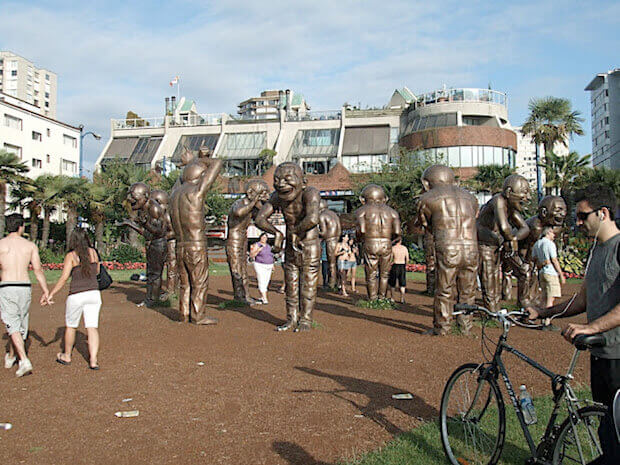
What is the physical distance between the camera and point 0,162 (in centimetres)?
2503

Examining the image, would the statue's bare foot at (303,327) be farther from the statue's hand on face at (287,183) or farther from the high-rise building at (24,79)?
the high-rise building at (24,79)

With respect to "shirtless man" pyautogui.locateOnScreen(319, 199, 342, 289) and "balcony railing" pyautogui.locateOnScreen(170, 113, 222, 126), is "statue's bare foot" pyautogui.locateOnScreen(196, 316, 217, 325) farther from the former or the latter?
"balcony railing" pyautogui.locateOnScreen(170, 113, 222, 126)

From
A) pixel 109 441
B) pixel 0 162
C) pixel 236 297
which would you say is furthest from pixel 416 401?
pixel 0 162

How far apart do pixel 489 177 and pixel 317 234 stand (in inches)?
1222

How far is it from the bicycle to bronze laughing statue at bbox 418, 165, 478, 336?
14.0 feet


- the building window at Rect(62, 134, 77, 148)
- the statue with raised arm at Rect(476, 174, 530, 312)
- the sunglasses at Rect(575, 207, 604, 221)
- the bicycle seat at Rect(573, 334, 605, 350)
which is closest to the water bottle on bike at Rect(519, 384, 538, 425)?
the bicycle seat at Rect(573, 334, 605, 350)

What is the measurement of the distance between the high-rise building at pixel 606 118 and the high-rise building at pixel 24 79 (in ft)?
289

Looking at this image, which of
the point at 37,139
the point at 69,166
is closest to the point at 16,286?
the point at 37,139

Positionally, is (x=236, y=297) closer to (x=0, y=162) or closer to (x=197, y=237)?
(x=197, y=237)

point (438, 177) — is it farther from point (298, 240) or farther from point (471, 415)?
point (471, 415)

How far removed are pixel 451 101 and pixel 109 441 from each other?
47204 mm

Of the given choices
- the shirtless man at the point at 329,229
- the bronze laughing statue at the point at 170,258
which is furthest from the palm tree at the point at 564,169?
the bronze laughing statue at the point at 170,258

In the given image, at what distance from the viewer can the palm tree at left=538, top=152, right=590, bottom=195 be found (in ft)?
114

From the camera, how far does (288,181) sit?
27.7ft
